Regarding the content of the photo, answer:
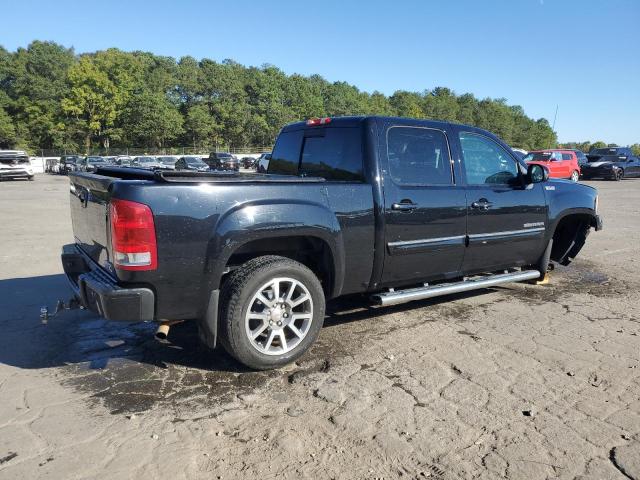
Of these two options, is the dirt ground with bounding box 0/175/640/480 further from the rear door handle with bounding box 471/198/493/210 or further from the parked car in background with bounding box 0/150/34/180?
the parked car in background with bounding box 0/150/34/180

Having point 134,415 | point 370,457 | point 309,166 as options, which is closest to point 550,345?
point 370,457

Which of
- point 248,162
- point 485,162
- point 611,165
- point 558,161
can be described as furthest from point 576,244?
point 248,162

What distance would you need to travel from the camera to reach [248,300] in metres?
3.59

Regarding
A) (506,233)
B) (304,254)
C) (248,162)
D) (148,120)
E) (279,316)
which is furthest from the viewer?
(148,120)

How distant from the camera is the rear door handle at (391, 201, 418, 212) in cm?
429

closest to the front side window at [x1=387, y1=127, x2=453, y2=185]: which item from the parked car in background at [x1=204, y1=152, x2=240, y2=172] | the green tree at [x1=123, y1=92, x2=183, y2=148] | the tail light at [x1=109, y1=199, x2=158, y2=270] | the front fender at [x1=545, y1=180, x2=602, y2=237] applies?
the front fender at [x1=545, y1=180, x2=602, y2=237]

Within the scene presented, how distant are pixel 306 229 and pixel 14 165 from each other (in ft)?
95.8

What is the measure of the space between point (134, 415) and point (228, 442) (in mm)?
713

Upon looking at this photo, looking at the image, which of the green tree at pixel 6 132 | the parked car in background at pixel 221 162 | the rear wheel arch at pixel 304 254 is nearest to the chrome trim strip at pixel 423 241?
the rear wheel arch at pixel 304 254

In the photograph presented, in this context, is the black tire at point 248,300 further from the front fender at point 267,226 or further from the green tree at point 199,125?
the green tree at point 199,125

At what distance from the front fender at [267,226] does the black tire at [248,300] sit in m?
0.14

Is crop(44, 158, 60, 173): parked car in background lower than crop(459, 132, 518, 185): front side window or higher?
lower

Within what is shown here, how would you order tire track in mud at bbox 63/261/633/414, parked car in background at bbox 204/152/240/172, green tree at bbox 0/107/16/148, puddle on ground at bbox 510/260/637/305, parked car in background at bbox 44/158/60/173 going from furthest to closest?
green tree at bbox 0/107/16/148
parked car in background at bbox 44/158/60/173
parked car in background at bbox 204/152/240/172
puddle on ground at bbox 510/260/637/305
tire track in mud at bbox 63/261/633/414

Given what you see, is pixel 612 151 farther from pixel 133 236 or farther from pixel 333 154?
pixel 133 236
